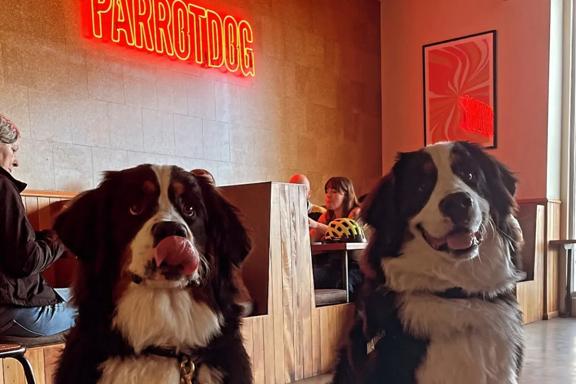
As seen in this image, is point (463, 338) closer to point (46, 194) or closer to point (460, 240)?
point (460, 240)

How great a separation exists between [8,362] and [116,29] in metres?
3.18

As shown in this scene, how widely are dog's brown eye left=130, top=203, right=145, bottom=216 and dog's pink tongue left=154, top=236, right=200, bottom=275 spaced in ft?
0.43

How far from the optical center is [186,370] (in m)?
1.39

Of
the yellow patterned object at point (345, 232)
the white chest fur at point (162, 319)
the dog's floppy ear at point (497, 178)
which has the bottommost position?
the yellow patterned object at point (345, 232)

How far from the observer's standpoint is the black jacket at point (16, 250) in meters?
2.64

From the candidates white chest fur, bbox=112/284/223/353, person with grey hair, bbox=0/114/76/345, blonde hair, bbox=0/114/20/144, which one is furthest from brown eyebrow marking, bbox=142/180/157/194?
blonde hair, bbox=0/114/20/144

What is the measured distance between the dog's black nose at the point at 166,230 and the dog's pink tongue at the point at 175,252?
0.01 m

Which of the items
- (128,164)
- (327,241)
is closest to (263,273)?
Result: (327,241)

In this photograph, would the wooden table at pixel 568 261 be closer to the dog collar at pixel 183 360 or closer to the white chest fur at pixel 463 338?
the white chest fur at pixel 463 338

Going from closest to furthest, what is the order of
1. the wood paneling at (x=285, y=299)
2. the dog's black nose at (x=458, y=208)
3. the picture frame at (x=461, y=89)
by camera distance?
the dog's black nose at (x=458, y=208)
the wood paneling at (x=285, y=299)
the picture frame at (x=461, y=89)

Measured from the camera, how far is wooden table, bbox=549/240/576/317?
6383 millimetres

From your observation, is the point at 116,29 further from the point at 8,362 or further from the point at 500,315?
the point at 500,315

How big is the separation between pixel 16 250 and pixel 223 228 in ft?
5.01

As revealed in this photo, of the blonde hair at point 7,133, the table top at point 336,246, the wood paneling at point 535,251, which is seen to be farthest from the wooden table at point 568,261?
the blonde hair at point 7,133
